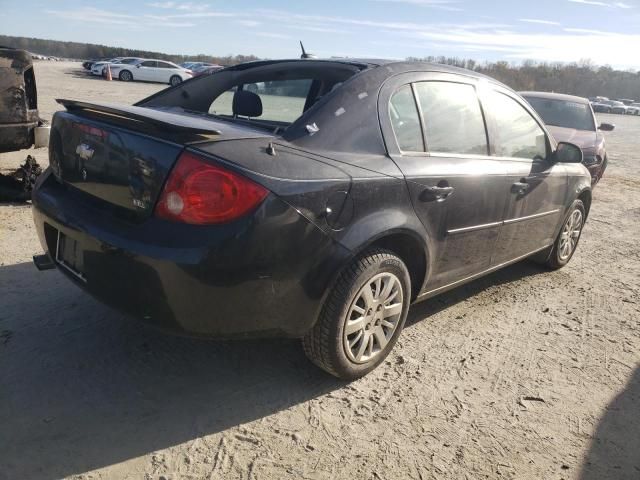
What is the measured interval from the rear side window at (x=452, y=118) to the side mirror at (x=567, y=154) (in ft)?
3.53

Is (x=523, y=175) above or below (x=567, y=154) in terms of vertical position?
below

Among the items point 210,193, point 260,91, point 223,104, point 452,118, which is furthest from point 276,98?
point 210,193

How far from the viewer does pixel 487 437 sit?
2.52 m

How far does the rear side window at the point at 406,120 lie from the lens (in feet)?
9.48

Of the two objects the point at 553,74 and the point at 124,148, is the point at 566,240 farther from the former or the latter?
the point at 553,74

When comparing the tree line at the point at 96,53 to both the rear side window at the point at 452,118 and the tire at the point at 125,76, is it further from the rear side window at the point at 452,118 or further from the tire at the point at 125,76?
the rear side window at the point at 452,118

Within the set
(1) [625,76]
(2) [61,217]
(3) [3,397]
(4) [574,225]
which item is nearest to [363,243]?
(2) [61,217]

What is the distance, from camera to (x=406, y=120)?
2979mm

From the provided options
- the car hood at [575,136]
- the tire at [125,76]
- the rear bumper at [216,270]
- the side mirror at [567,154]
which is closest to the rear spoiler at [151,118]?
the rear bumper at [216,270]

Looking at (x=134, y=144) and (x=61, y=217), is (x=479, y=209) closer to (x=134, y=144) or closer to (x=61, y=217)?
(x=134, y=144)

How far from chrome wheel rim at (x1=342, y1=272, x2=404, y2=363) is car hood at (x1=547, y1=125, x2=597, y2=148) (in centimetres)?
639

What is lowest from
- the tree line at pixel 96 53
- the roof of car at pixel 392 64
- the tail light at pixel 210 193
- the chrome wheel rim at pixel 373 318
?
the chrome wheel rim at pixel 373 318

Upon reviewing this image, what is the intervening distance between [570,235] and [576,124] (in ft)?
16.5

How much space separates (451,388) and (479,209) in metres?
1.16
